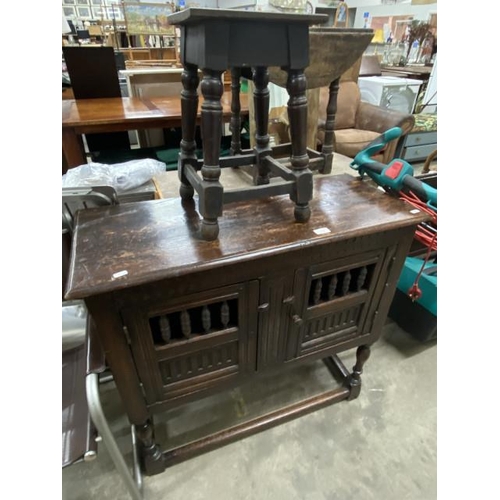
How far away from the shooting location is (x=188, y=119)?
2.66ft

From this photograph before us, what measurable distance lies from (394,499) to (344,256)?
857 millimetres

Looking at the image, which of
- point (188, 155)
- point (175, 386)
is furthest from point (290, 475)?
point (188, 155)

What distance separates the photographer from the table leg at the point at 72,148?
2.00m

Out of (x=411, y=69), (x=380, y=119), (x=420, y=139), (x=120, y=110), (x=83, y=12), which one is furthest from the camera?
(x=83, y=12)

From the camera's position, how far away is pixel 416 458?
1.15m

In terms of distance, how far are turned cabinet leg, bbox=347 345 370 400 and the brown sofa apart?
189 centimetres

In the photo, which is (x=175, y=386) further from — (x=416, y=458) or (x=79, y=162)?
(x=79, y=162)

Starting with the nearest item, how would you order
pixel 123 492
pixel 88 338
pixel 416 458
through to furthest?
pixel 88 338, pixel 123 492, pixel 416 458

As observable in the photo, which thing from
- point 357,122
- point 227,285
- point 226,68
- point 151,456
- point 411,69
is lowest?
point 151,456

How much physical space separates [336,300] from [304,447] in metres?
0.62

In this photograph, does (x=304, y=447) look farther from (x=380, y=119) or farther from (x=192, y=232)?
(x=380, y=119)

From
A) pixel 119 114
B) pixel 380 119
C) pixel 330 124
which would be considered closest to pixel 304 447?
pixel 330 124

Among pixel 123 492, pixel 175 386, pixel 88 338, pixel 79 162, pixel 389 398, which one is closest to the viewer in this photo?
pixel 88 338

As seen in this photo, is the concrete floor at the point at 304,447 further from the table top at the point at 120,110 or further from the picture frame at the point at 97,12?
the picture frame at the point at 97,12
